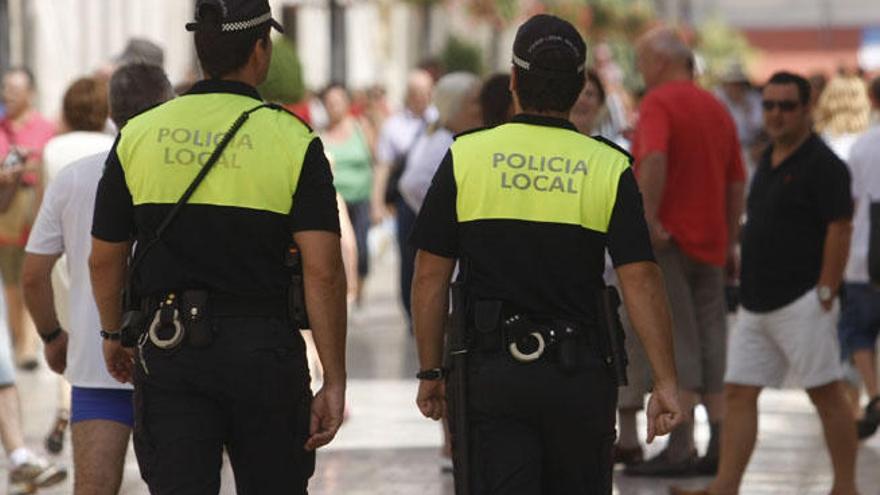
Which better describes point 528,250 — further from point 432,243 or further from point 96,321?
point 96,321

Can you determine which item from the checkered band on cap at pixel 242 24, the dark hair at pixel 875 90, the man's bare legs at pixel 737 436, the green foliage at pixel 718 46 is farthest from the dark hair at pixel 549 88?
the green foliage at pixel 718 46

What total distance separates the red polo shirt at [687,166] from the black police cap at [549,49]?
13.9 feet

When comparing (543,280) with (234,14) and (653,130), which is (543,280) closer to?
(234,14)

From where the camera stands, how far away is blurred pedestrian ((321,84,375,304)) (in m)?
18.0

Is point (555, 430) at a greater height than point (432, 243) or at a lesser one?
lesser

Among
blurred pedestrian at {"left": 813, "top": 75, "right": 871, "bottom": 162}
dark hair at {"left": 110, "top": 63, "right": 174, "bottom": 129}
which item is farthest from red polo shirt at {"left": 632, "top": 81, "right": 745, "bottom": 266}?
blurred pedestrian at {"left": 813, "top": 75, "right": 871, "bottom": 162}

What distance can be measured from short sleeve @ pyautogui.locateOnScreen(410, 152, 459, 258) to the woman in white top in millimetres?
4473

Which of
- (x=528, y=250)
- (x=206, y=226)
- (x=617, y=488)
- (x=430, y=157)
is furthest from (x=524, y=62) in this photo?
(x=430, y=157)

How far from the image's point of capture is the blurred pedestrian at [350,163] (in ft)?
59.2

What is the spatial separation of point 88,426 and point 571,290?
6.41 feet

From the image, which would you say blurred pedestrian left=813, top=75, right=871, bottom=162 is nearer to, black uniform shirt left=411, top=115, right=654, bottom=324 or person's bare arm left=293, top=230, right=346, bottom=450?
black uniform shirt left=411, top=115, right=654, bottom=324

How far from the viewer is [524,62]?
20.8ft

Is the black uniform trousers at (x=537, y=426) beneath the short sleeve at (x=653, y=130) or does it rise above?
beneath

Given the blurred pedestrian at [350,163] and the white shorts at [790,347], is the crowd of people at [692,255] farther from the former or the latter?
the blurred pedestrian at [350,163]
